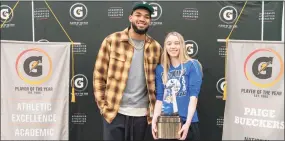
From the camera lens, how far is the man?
257 centimetres

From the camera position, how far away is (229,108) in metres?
2.98

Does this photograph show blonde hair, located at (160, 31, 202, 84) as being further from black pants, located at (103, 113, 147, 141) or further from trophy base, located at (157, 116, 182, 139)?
black pants, located at (103, 113, 147, 141)

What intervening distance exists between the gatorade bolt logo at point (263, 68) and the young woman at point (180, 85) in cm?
75

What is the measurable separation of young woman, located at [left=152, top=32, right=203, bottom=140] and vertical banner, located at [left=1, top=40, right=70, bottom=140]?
4.15ft

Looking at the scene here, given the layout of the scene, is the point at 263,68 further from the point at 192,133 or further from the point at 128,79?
the point at 128,79

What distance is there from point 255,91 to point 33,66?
2119 millimetres

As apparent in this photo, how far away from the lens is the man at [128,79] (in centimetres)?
257

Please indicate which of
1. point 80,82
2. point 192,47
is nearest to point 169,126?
point 192,47

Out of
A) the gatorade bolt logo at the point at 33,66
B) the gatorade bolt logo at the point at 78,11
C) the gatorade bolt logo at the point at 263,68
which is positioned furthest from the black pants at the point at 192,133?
the gatorade bolt logo at the point at 78,11

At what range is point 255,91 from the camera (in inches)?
112

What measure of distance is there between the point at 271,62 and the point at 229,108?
0.56 m

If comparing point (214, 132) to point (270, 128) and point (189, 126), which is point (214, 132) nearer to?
point (270, 128)

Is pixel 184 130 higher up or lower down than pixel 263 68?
lower down

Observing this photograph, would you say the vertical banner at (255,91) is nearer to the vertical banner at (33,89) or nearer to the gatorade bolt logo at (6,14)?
the vertical banner at (33,89)
